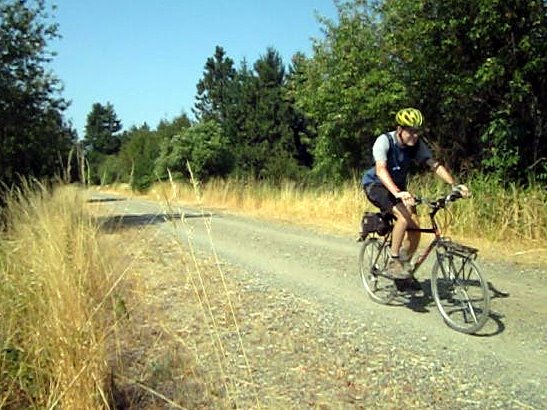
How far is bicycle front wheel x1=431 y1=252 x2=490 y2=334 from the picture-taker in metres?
5.70

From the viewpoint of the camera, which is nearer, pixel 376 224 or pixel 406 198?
pixel 406 198

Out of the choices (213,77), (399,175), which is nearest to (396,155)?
(399,175)

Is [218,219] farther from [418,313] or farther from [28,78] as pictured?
[418,313]

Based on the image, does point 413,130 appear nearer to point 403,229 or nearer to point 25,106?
point 403,229

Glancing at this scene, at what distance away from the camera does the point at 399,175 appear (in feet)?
21.9

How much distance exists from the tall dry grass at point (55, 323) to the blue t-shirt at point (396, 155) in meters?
3.16

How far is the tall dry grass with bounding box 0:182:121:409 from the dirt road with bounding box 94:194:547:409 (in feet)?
2.69

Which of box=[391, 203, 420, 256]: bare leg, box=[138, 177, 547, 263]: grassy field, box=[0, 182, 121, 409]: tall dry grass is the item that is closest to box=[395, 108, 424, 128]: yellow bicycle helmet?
box=[391, 203, 420, 256]: bare leg

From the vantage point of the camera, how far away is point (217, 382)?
448 centimetres

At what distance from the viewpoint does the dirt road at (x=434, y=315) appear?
14.5ft

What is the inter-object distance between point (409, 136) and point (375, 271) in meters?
1.75

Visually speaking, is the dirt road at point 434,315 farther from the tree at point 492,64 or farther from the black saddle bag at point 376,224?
the tree at point 492,64

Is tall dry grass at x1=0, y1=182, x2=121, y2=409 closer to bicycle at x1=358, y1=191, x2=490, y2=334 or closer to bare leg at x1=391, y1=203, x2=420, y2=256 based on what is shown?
bare leg at x1=391, y1=203, x2=420, y2=256

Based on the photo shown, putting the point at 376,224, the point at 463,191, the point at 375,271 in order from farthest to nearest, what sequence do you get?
1. the point at 375,271
2. the point at 376,224
3. the point at 463,191
